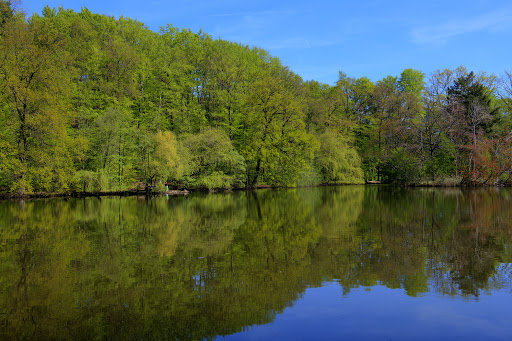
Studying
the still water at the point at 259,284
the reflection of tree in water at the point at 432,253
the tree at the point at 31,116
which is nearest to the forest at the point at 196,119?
the tree at the point at 31,116

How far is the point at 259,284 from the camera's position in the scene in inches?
252

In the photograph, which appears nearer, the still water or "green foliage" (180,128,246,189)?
the still water

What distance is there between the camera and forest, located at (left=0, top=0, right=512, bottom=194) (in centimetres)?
2952

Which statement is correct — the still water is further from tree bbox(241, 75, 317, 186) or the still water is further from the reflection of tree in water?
tree bbox(241, 75, 317, 186)

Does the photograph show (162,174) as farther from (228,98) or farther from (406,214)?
(406,214)

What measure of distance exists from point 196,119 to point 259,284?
42.8m

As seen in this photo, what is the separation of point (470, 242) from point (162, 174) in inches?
1080

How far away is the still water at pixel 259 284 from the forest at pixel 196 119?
21334mm

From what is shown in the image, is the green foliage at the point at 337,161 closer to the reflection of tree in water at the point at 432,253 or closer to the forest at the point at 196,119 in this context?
the forest at the point at 196,119

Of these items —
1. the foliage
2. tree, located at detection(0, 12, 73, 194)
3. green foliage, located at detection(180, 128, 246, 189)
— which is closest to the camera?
tree, located at detection(0, 12, 73, 194)

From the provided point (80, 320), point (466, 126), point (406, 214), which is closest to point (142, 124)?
point (406, 214)

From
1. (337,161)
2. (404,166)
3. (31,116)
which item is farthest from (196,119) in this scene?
(404,166)

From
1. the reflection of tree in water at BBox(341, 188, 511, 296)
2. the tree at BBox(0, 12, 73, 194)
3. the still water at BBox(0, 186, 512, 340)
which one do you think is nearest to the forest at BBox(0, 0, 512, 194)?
the tree at BBox(0, 12, 73, 194)

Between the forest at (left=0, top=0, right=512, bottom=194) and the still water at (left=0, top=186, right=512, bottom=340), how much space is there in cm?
2133
